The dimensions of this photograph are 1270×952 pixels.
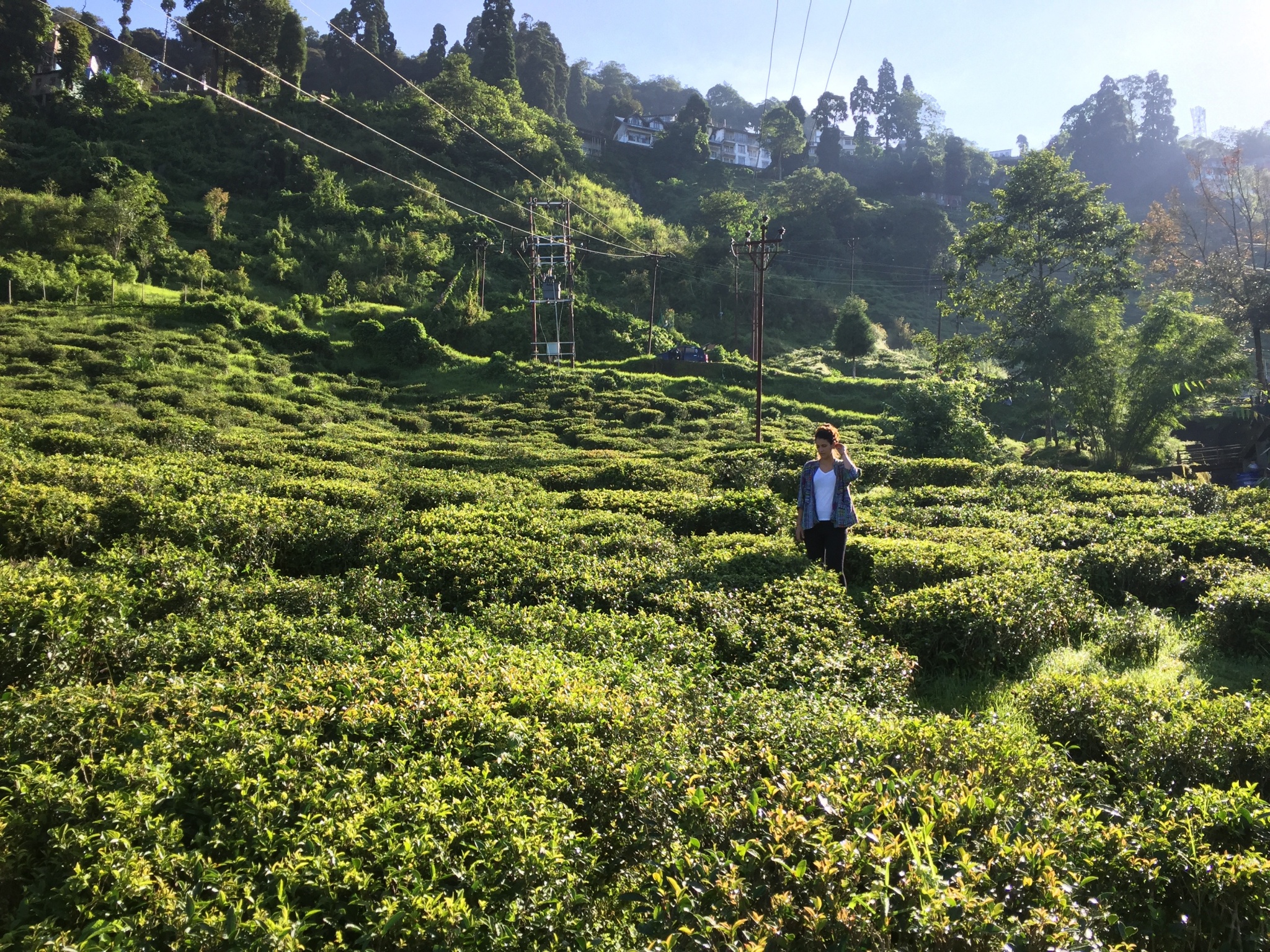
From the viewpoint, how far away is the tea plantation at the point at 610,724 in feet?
9.05

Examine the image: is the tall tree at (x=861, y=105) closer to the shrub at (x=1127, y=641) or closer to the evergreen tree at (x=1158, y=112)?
the evergreen tree at (x=1158, y=112)

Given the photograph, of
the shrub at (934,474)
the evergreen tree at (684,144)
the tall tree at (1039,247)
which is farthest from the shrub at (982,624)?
the evergreen tree at (684,144)

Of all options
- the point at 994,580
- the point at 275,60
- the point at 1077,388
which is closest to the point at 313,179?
the point at 275,60

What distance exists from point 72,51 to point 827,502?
66.7m

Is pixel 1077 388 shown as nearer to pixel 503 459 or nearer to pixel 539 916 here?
pixel 503 459

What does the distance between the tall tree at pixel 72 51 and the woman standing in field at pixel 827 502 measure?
217 ft

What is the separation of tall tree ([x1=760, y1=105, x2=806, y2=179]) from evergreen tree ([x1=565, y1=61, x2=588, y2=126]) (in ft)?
90.0

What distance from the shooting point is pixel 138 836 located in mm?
2973

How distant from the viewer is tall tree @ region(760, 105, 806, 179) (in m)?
90.7

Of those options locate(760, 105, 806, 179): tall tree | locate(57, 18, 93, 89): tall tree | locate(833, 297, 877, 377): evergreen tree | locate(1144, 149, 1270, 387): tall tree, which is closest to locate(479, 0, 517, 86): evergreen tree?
locate(760, 105, 806, 179): tall tree

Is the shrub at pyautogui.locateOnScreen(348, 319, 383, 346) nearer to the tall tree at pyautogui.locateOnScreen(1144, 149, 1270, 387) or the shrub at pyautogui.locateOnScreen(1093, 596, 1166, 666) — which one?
the shrub at pyautogui.locateOnScreen(1093, 596, 1166, 666)

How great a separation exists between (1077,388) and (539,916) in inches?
1058

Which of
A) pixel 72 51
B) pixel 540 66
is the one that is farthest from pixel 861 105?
pixel 72 51

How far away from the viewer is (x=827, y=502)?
788 centimetres
